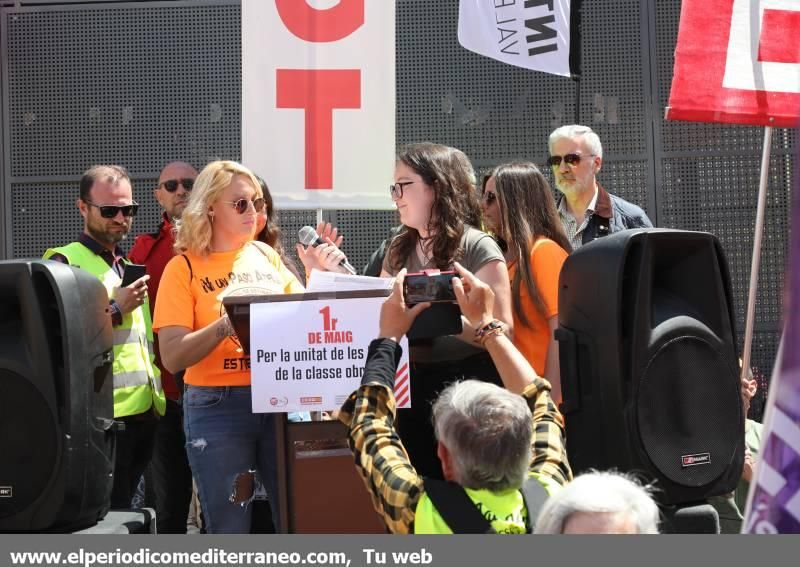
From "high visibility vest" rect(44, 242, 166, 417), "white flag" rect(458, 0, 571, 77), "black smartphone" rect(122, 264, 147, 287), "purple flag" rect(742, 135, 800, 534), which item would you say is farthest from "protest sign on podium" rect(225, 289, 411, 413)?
"white flag" rect(458, 0, 571, 77)

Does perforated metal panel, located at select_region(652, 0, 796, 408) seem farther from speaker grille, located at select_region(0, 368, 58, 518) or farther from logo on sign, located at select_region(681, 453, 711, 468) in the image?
speaker grille, located at select_region(0, 368, 58, 518)

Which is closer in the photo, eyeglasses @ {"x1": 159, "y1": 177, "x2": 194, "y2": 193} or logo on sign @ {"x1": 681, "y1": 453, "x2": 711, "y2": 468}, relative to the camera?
logo on sign @ {"x1": 681, "y1": 453, "x2": 711, "y2": 468}

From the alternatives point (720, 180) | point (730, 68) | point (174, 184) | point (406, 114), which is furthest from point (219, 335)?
point (720, 180)

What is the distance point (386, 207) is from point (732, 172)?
→ 3120 millimetres

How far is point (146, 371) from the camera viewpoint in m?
4.61

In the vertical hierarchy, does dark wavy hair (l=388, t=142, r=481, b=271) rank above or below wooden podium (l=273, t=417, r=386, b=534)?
above

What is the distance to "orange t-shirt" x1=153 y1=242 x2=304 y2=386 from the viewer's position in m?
3.96

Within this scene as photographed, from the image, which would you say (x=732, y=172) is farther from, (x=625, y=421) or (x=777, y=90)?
(x=625, y=421)

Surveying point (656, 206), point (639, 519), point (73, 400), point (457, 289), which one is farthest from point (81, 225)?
point (639, 519)

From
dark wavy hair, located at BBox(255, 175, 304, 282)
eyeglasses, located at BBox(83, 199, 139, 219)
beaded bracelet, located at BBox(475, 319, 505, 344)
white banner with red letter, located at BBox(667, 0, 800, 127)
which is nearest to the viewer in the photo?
beaded bracelet, located at BBox(475, 319, 505, 344)

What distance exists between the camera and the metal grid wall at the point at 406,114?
23.2ft

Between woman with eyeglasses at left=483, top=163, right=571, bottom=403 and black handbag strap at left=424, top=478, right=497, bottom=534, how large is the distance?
1.61 meters

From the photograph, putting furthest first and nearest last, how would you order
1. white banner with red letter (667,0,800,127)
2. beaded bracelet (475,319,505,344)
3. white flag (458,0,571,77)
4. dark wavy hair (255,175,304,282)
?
1. white flag (458,0,571,77)
2. white banner with red letter (667,0,800,127)
3. dark wavy hair (255,175,304,282)
4. beaded bracelet (475,319,505,344)

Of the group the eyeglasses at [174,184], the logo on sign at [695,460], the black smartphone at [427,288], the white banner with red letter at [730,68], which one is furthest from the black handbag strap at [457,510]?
the eyeglasses at [174,184]
